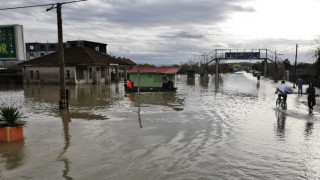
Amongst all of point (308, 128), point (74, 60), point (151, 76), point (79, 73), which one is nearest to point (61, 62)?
point (308, 128)

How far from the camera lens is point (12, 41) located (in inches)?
381

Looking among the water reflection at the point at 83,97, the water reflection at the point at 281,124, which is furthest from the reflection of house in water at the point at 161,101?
the water reflection at the point at 281,124

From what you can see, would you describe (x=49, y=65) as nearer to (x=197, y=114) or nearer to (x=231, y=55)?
(x=197, y=114)

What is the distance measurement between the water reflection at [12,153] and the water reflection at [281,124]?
26.4ft

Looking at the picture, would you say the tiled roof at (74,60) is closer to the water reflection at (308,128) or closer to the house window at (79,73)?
the house window at (79,73)

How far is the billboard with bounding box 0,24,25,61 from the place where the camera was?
9.60m

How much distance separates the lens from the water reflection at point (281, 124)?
936 cm

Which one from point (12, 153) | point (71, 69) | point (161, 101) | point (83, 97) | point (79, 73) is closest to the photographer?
point (12, 153)

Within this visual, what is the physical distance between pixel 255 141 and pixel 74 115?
873cm

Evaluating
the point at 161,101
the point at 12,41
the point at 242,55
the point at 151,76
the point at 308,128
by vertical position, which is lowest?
the point at 308,128

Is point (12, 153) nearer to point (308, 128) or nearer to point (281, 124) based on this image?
point (281, 124)

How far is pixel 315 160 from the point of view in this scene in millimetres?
6746

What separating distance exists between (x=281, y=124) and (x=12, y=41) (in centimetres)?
1108

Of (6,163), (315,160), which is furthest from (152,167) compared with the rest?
(315,160)
